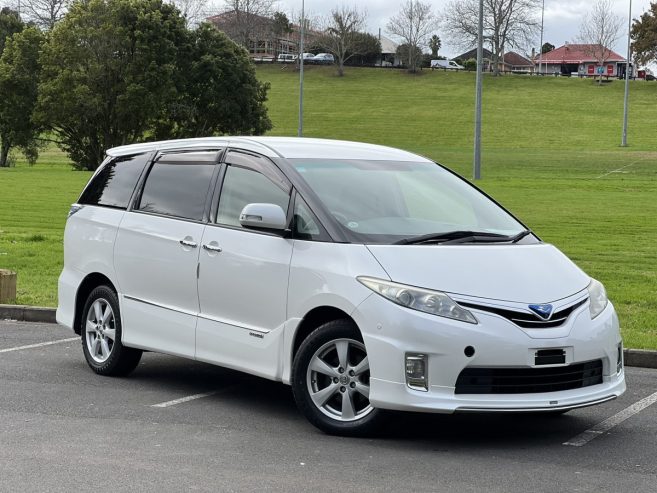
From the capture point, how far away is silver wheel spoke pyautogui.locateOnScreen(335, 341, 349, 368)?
663 centimetres

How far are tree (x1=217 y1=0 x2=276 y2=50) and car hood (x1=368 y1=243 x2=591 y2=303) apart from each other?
123m

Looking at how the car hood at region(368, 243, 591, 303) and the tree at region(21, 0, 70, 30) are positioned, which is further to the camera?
the tree at region(21, 0, 70, 30)

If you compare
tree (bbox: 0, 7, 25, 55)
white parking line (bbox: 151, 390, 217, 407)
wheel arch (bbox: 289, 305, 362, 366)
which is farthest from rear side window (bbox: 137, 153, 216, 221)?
tree (bbox: 0, 7, 25, 55)

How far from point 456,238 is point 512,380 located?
1.08 m

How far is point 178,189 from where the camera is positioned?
325 inches

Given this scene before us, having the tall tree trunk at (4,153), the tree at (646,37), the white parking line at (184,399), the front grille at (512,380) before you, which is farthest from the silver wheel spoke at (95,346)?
the tree at (646,37)

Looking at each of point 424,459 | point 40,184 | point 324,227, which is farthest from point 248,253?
point 40,184

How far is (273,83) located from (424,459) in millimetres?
103220

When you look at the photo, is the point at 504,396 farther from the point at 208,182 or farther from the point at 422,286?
the point at 208,182

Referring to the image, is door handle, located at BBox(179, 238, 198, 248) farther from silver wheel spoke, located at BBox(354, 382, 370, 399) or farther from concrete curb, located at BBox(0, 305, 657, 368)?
concrete curb, located at BBox(0, 305, 657, 368)

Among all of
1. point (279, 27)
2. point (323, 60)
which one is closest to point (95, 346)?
point (323, 60)

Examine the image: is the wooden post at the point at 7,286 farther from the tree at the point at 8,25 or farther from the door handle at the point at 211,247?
the tree at the point at 8,25

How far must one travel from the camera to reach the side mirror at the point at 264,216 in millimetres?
7023

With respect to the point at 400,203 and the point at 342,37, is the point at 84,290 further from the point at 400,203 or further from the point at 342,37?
the point at 342,37
